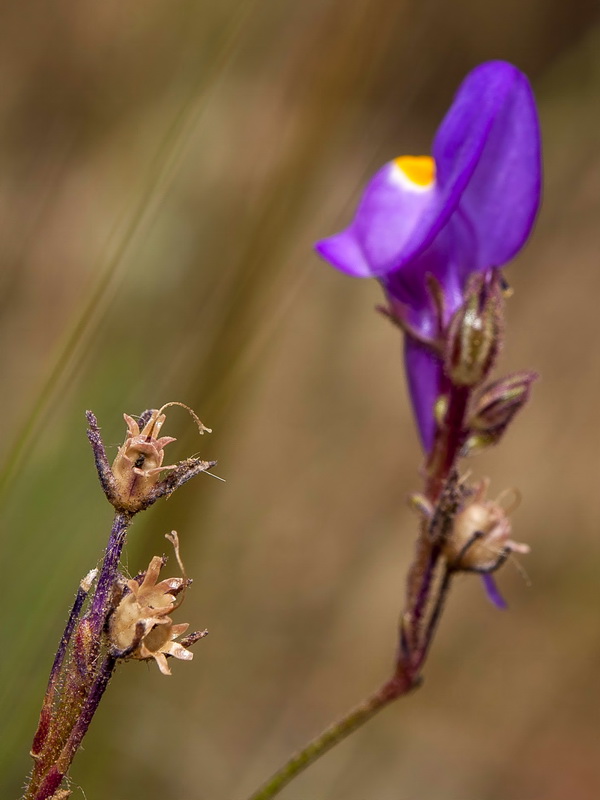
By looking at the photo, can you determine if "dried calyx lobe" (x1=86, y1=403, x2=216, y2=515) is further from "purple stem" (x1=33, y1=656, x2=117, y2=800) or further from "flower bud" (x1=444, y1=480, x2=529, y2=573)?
"flower bud" (x1=444, y1=480, x2=529, y2=573)

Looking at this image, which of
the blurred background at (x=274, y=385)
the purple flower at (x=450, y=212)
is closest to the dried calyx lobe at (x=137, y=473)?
the blurred background at (x=274, y=385)

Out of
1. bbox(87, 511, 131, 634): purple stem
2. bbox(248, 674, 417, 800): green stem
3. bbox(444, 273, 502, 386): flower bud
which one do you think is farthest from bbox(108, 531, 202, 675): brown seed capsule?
bbox(444, 273, 502, 386): flower bud

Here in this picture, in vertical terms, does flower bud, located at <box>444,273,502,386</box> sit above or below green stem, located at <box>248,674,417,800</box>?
above

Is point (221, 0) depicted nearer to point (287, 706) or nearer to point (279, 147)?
point (279, 147)

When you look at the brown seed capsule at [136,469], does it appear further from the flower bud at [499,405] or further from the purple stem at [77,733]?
the flower bud at [499,405]

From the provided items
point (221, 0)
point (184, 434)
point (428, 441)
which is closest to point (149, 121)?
point (221, 0)
